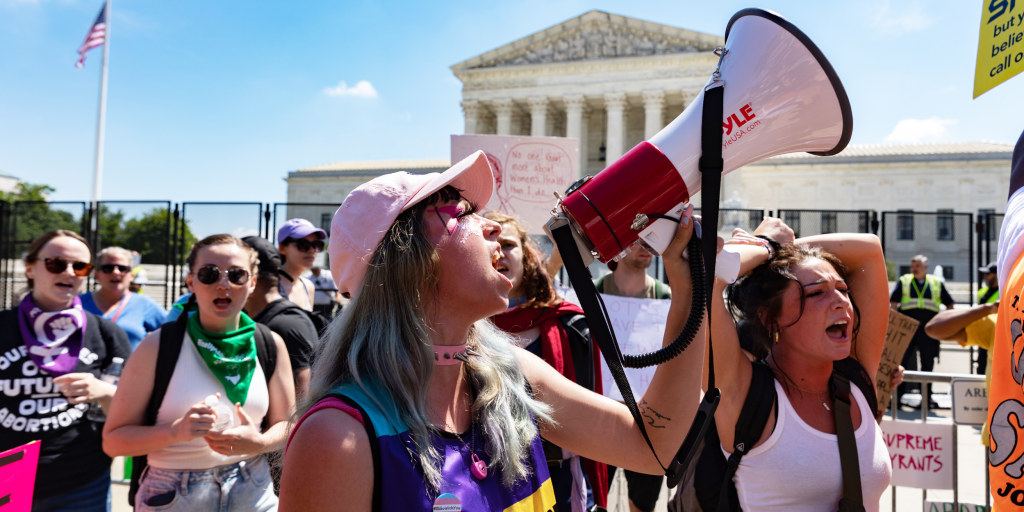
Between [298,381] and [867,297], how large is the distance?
278 centimetres

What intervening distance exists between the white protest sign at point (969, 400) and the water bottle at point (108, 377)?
4.66 meters

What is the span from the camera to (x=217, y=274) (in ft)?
9.57

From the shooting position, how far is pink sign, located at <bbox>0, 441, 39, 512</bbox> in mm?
1654

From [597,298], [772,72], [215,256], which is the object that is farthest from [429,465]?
[215,256]

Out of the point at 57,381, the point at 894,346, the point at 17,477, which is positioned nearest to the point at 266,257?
the point at 57,381

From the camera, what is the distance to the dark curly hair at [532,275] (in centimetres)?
311

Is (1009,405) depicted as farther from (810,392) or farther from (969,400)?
(969,400)

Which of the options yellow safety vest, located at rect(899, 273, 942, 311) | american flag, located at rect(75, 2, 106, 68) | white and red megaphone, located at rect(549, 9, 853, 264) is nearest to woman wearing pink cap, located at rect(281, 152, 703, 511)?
white and red megaphone, located at rect(549, 9, 853, 264)

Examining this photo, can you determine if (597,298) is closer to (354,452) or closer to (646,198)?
(646,198)

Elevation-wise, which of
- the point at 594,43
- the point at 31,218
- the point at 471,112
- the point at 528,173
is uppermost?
the point at 594,43

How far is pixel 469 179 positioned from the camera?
1558mm

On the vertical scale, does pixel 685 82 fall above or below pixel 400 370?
above

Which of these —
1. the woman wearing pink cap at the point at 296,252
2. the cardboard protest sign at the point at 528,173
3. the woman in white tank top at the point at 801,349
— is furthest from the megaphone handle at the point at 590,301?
the woman wearing pink cap at the point at 296,252

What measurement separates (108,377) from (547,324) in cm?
230
